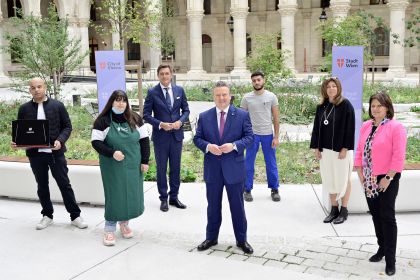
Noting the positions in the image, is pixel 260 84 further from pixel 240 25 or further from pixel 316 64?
pixel 316 64

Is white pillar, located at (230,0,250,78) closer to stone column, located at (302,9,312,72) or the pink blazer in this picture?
stone column, located at (302,9,312,72)

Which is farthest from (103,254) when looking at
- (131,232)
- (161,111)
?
(161,111)

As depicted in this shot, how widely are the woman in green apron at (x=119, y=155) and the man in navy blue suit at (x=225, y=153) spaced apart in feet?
2.75

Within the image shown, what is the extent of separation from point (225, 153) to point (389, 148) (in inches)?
68.1

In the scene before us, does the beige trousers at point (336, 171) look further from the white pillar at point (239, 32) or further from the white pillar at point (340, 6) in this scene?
the white pillar at point (239, 32)

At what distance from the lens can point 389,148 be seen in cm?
521

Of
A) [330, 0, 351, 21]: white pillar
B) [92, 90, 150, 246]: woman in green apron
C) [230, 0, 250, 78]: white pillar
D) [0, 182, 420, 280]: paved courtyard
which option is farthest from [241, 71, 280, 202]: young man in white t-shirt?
[230, 0, 250, 78]: white pillar

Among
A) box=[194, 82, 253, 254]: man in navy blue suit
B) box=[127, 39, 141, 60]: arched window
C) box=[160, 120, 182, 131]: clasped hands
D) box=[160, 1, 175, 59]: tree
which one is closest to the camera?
box=[194, 82, 253, 254]: man in navy blue suit

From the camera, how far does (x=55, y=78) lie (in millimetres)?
16688

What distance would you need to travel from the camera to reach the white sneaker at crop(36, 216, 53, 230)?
271 inches

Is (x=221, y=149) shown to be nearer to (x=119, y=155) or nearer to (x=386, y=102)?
(x=119, y=155)

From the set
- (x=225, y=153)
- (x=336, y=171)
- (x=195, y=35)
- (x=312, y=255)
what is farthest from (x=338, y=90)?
(x=195, y=35)

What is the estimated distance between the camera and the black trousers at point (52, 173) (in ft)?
22.1

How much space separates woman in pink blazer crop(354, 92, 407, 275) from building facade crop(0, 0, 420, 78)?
3000cm
